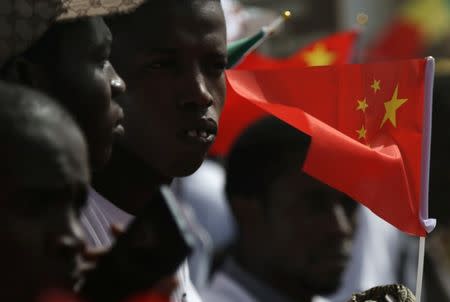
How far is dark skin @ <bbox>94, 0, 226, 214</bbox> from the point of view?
3.69 m

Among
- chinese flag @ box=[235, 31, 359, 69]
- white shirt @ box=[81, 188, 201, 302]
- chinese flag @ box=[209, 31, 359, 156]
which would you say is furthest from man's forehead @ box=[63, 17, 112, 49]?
chinese flag @ box=[235, 31, 359, 69]

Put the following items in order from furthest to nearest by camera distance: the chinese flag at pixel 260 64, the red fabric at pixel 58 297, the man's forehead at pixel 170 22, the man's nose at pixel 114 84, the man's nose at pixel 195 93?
the chinese flag at pixel 260 64 → the man's forehead at pixel 170 22 → the man's nose at pixel 195 93 → the man's nose at pixel 114 84 → the red fabric at pixel 58 297

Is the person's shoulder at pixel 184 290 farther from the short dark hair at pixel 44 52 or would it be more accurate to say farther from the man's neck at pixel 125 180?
the short dark hair at pixel 44 52

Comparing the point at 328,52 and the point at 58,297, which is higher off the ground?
the point at 58,297

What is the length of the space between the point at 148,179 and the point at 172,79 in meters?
0.26

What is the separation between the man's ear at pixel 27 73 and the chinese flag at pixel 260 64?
172 cm

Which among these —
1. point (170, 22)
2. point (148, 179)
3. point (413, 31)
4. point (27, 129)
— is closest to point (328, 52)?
point (170, 22)

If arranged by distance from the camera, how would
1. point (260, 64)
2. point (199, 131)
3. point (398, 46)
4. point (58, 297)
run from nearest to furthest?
1. point (58, 297)
2. point (199, 131)
3. point (260, 64)
4. point (398, 46)

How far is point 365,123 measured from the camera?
13.2ft

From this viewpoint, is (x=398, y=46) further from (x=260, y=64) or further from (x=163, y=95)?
(x=163, y=95)

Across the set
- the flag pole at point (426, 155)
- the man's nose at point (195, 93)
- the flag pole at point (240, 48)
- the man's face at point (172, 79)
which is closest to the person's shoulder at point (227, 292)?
the flag pole at point (240, 48)

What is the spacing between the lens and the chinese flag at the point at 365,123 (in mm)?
3893

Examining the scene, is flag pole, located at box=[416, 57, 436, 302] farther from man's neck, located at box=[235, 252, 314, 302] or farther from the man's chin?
man's neck, located at box=[235, 252, 314, 302]

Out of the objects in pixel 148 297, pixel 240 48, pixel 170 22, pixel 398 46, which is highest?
pixel 148 297
